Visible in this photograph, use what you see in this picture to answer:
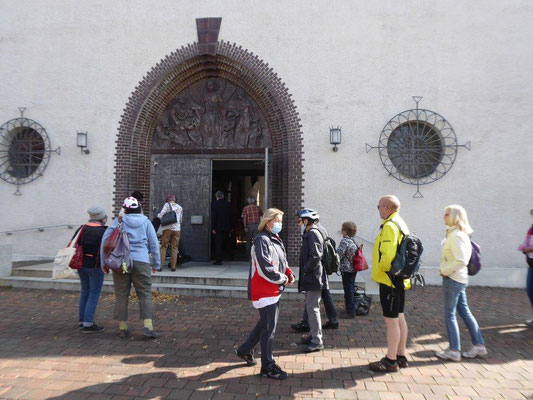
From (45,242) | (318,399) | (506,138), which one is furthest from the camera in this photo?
(45,242)

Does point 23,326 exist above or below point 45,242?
below

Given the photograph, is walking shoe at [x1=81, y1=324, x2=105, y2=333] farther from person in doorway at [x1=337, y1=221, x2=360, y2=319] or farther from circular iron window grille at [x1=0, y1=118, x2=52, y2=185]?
circular iron window grille at [x1=0, y1=118, x2=52, y2=185]

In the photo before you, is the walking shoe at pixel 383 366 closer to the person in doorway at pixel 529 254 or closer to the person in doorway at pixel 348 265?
the person in doorway at pixel 348 265

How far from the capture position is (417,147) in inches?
324

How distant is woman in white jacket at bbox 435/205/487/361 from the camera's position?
3982mm

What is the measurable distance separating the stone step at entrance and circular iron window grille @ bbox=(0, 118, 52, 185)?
270cm

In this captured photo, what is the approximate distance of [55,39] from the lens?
30.5ft

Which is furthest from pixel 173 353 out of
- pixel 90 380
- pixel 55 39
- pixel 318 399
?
pixel 55 39

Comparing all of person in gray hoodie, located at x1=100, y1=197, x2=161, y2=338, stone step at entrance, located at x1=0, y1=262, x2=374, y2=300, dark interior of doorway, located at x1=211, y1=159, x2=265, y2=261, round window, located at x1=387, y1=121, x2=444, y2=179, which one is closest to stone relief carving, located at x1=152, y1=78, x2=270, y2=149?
dark interior of doorway, located at x1=211, y1=159, x2=265, y2=261

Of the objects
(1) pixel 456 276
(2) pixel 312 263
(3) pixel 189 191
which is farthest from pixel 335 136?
(1) pixel 456 276

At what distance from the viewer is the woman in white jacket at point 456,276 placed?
398cm

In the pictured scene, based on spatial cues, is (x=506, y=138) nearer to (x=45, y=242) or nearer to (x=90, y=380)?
(x=90, y=380)

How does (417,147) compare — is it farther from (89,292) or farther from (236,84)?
(89,292)

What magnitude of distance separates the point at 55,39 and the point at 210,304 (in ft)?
27.0
